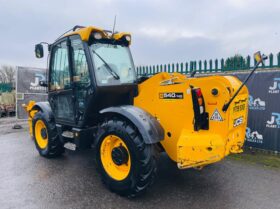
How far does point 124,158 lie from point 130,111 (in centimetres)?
67

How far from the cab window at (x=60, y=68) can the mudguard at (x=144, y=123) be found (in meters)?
1.51

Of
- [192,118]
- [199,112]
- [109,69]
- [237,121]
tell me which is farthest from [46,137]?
[237,121]

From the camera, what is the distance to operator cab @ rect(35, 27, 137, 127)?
13.7 ft

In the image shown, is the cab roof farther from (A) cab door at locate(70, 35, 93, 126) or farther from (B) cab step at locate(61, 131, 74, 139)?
(B) cab step at locate(61, 131, 74, 139)

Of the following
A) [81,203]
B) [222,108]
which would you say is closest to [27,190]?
[81,203]

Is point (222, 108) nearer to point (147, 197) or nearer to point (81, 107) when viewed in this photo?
point (147, 197)

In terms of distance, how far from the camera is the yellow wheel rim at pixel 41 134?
224 inches

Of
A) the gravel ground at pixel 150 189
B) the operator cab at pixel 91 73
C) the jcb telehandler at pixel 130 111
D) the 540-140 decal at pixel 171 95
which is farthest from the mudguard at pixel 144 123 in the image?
the gravel ground at pixel 150 189

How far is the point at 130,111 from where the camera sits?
12.0ft

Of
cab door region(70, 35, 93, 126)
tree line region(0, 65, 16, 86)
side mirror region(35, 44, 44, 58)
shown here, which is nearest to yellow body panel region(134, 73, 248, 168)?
cab door region(70, 35, 93, 126)

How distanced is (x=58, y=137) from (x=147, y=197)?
2457mm

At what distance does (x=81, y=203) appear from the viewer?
11.5ft

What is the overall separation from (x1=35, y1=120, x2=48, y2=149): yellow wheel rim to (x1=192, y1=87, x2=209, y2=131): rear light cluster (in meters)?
3.55

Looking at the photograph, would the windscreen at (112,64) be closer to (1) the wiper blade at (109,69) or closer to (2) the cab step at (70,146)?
(1) the wiper blade at (109,69)
